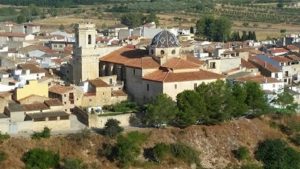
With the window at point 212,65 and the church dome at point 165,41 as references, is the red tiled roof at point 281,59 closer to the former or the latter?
the window at point 212,65

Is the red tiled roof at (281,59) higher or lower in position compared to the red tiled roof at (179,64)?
lower

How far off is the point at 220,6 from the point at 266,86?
53575 mm

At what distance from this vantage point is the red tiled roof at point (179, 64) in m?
32.5

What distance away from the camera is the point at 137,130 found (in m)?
29.8

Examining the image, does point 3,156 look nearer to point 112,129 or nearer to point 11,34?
point 112,129

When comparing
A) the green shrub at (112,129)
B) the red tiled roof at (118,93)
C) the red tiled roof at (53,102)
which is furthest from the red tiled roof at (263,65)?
the red tiled roof at (53,102)

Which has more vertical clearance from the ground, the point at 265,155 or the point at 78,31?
the point at 78,31

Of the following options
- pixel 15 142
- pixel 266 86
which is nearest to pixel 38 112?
Answer: pixel 15 142

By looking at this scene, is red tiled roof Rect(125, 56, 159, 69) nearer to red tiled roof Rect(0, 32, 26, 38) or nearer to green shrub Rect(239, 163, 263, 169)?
green shrub Rect(239, 163, 263, 169)

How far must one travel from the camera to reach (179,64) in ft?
107

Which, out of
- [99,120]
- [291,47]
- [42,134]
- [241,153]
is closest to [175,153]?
[241,153]

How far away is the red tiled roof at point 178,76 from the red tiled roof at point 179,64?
29cm

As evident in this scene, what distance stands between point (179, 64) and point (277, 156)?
588 cm

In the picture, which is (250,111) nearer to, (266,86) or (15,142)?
(266,86)
